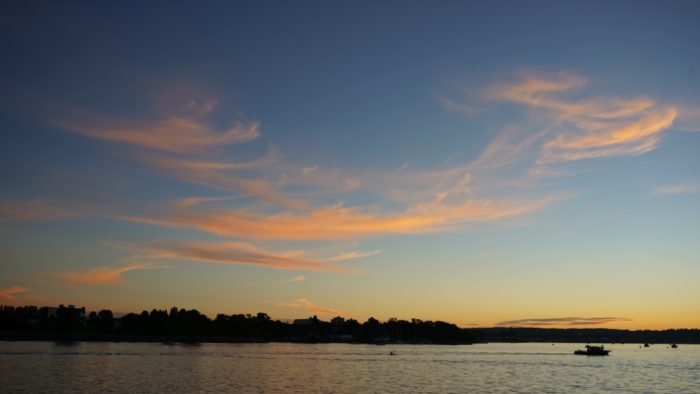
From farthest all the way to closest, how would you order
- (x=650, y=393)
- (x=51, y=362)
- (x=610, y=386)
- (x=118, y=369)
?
(x=51, y=362)
(x=118, y=369)
(x=610, y=386)
(x=650, y=393)

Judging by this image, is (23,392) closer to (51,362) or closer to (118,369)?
(118,369)

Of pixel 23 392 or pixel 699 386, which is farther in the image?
pixel 699 386

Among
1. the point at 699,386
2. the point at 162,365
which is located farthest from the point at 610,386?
the point at 162,365

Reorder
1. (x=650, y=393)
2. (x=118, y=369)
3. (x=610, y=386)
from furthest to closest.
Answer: (x=118, y=369)
(x=610, y=386)
(x=650, y=393)

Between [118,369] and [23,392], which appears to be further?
[118,369]

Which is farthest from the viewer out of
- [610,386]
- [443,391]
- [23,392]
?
[610,386]

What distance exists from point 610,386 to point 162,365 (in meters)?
104

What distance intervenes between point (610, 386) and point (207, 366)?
308ft

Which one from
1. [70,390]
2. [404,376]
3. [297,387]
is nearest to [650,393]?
[404,376]

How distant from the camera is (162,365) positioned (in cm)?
15675

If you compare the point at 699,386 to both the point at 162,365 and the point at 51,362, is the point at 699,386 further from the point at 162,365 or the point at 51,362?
the point at 51,362

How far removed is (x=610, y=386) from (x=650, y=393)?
11881mm

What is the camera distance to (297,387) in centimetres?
10969

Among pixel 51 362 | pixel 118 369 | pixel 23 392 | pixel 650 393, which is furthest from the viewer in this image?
pixel 51 362
